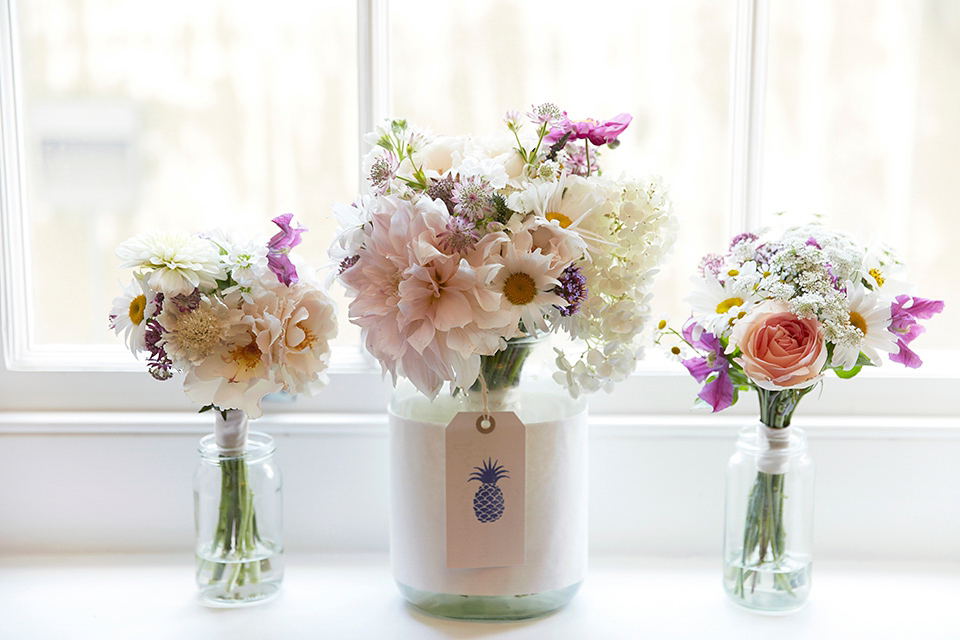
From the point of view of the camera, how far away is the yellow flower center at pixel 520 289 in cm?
Answer: 73

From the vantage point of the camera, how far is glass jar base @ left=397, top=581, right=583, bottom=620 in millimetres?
887

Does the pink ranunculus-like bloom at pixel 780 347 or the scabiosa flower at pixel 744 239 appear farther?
the scabiosa flower at pixel 744 239

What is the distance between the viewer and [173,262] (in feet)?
2.67

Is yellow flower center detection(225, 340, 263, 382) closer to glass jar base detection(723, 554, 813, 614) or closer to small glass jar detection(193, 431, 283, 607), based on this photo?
small glass jar detection(193, 431, 283, 607)

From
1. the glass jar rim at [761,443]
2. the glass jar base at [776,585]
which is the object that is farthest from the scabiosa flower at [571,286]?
the glass jar base at [776,585]

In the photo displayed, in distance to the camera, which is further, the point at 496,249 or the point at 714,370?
the point at 714,370

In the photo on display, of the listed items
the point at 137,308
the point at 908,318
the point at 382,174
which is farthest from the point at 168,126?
the point at 908,318

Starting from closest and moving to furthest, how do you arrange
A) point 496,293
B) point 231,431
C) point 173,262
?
point 496,293, point 173,262, point 231,431

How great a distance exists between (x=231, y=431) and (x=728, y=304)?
1.91 ft

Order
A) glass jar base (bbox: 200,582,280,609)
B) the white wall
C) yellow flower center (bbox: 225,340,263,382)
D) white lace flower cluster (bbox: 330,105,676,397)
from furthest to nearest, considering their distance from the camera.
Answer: the white wall < glass jar base (bbox: 200,582,280,609) < yellow flower center (bbox: 225,340,263,382) < white lace flower cluster (bbox: 330,105,676,397)

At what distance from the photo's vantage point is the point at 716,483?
1.08 meters

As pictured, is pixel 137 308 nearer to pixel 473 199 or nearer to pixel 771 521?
pixel 473 199

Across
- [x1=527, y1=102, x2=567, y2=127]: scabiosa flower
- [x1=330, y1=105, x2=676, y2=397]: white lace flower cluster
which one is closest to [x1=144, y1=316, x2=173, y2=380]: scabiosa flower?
[x1=330, y1=105, x2=676, y2=397]: white lace flower cluster

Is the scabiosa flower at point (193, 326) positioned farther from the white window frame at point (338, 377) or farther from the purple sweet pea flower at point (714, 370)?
the purple sweet pea flower at point (714, 370)
